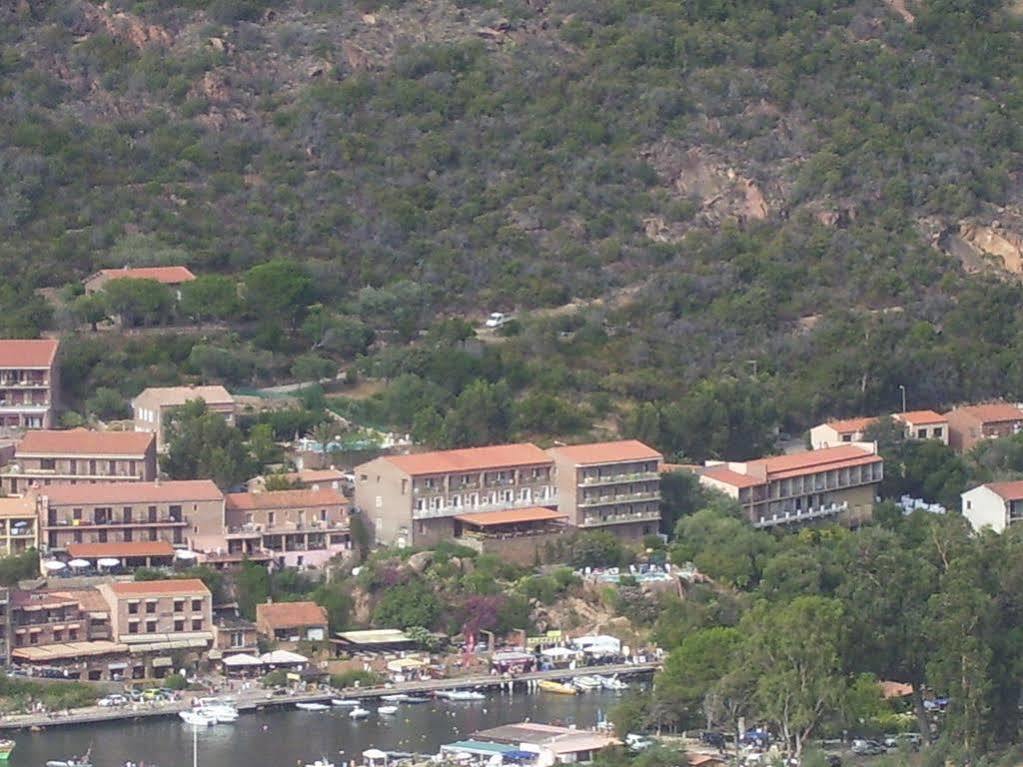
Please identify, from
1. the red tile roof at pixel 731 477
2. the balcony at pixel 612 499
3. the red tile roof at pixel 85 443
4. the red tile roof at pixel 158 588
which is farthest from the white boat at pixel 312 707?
the red tile roof at pixel 731 477

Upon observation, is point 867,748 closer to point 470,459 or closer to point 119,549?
point 470,459

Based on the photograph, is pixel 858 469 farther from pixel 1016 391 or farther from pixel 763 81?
pixel 763 81

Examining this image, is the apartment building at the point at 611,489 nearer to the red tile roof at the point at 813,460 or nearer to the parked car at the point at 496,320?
the red tile roof at the point at 813,460

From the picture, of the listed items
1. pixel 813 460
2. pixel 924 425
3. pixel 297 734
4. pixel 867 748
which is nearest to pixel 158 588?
pixel 297 734

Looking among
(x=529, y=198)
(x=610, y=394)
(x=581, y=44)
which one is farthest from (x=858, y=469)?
(x=581, y=44)

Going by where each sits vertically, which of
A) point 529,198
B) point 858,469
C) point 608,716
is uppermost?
point 529,198
